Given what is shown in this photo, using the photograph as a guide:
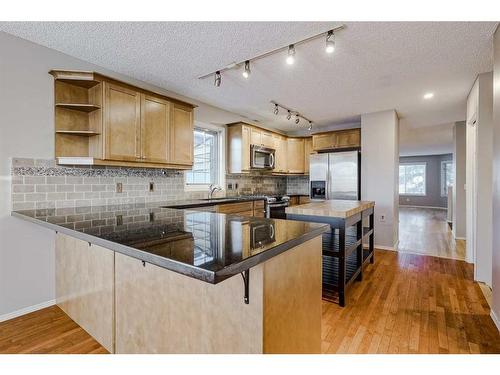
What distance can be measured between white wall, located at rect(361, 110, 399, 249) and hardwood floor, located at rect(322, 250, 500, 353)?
1.17 m

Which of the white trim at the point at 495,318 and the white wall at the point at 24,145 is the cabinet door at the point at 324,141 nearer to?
the white trim at the point at 495,318

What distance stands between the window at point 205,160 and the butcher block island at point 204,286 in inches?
92.6

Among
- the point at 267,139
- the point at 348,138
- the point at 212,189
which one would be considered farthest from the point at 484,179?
the point at 212,189

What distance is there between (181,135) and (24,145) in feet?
5.13

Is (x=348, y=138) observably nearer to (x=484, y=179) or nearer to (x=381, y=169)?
(x=381, y=169)

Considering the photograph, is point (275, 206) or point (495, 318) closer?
point (495, 318)

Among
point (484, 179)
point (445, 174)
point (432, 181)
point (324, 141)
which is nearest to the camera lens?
point (484, 179)

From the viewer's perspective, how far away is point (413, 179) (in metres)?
12.2

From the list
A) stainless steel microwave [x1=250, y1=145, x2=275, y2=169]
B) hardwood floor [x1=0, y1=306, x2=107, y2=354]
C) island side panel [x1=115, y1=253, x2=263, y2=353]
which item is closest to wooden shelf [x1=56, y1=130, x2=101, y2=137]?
island side panel [x1=115, y1=253, x2=263, y2=353]

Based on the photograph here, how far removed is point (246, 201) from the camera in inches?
160

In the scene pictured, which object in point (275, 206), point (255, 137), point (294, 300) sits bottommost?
point (294, 300)

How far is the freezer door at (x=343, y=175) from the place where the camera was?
4.67 m

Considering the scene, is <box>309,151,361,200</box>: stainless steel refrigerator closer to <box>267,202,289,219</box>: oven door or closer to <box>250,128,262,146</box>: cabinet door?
<box>267,202,289,219</box>: oven door
